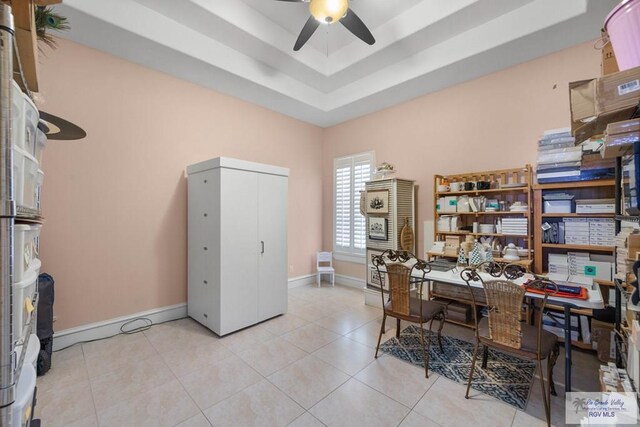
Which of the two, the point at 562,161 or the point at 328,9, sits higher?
the point at 328,9

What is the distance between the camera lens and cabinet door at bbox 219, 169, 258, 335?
3236 millimetres

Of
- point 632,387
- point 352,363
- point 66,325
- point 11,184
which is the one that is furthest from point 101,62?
point 632,387

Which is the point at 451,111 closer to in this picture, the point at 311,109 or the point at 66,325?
the point at 311,109

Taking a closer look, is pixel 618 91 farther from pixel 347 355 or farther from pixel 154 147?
pixel 154 147

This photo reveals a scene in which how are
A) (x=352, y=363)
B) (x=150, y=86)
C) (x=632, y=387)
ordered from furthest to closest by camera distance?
1. (x=150, y=86)
2. (x=352, y=363)
3. (x=632, y=387)

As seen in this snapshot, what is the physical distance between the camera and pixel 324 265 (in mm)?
5828

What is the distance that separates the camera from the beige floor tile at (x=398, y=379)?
223 centimetres

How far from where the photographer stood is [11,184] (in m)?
0.81

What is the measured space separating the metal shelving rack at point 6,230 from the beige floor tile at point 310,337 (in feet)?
8.23

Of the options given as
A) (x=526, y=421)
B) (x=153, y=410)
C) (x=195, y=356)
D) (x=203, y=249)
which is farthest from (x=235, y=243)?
(x=526, y=421)

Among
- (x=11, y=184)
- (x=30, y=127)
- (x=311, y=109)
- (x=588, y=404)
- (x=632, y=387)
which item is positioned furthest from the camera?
(x=311, y=109)

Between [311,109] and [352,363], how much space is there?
423cm

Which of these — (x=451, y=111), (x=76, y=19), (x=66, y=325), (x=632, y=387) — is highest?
(x=76, y=19)

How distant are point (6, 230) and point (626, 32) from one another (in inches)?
99.8
